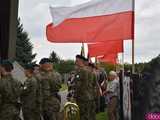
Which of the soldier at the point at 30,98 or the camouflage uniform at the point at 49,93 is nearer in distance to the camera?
the soldier at the point at 30,98

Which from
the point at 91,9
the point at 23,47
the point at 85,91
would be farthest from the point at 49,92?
the point at 23,47

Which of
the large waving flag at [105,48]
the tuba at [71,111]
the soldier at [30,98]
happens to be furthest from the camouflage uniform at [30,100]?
the large waving flag at [105,48]

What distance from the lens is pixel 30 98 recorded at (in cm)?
1284

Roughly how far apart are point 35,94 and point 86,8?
2164 mm

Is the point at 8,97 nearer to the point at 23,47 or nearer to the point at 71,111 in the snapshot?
the point at 71,111

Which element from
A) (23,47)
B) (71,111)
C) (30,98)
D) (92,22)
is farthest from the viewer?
(23,47)

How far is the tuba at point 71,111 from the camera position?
13.1m

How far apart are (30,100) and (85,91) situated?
1431mm

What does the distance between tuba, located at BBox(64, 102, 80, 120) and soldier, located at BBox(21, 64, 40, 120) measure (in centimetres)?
56

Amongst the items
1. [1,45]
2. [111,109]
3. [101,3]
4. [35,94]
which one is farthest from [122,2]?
[1,45]

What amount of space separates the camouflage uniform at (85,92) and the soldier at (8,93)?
2.31 m

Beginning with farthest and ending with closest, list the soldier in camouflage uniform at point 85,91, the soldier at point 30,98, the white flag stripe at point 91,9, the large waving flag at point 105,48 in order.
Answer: the large waving flag at point 105,48 < the soldier in camouflage uniform at point 85,91 < the white flag stripe at point 91,9 < the soldier at point 30,98

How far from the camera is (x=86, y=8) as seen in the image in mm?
13773

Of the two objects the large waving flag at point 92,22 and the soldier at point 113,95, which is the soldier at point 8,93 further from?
the soldier at point 113,95
